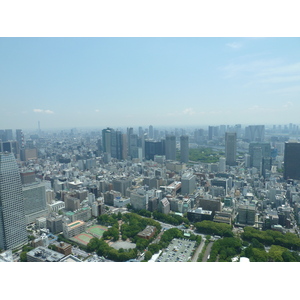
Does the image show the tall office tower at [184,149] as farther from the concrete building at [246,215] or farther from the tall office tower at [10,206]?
the tall office tower at [10,206]

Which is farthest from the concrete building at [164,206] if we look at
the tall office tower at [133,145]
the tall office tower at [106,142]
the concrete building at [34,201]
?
the tall office tower at [106,142]

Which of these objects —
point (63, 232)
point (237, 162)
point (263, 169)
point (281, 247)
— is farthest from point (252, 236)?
point (237, 162)

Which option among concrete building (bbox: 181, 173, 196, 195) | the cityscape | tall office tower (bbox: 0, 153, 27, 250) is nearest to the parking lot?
the cityscape

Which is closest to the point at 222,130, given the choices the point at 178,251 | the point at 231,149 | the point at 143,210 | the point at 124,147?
the point at 231,149

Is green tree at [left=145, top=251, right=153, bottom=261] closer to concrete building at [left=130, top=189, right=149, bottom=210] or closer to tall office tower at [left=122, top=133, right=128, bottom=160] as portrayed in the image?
concrete building at [left=130, top=189, right=149, bottom=210]

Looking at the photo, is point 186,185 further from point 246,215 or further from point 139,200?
point 246,215
